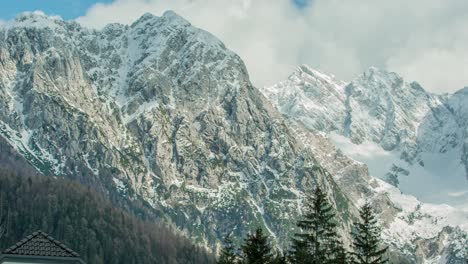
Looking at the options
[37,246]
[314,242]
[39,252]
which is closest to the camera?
[39,252]

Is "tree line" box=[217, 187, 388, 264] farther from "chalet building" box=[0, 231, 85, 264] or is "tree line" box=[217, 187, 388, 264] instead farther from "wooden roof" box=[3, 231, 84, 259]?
"wooden roof" box=[3, 231, 84, 259]

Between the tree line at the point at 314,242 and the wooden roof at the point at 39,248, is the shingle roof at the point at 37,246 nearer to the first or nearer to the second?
the wooden roof at the point at 39,248

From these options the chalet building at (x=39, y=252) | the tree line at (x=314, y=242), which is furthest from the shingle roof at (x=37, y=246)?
the tree line at (x=314, y=242)

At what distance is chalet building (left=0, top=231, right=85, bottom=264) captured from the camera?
145ft

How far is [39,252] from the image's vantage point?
1736 inches

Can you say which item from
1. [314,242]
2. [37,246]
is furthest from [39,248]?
[314,242]

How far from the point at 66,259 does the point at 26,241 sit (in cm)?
249

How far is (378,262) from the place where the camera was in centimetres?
7206

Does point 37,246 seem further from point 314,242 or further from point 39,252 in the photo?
point 314,242

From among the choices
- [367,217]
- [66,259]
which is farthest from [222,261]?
[66,259]

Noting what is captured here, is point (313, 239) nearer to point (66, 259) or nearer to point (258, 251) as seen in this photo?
point (258, 251)

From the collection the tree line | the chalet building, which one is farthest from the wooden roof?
the tree line

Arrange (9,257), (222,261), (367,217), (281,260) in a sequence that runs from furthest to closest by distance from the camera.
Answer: (222,261) < (367,217) < (281,260) < (9,257)

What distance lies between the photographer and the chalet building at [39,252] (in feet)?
145
